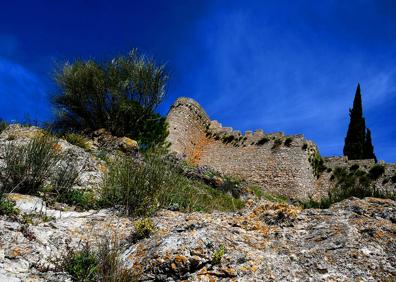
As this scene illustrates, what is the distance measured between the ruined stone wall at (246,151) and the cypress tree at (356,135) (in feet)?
18.8

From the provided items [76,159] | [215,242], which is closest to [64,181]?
[76,159]

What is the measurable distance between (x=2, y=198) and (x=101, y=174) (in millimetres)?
2393

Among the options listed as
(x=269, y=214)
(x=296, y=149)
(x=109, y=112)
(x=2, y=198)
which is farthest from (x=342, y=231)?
(x=296, y=149)

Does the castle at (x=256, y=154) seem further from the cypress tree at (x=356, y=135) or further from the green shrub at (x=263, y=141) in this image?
the cypress tree at (x=356, y=135)

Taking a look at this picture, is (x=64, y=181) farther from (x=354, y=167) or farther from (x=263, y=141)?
(x=263, y=141)

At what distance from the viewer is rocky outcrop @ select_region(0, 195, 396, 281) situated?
3.67 m

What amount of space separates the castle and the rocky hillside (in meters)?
15.1

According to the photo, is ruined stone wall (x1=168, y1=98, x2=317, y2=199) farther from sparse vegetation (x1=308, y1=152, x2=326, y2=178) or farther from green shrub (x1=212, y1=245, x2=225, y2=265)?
green shrub (x1=212, y1=245, x2=225, y2=265)

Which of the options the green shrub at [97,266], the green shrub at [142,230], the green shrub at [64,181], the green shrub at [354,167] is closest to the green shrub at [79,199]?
the green shrub at [64,181]

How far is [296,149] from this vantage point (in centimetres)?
2236

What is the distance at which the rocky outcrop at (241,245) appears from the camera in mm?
3674

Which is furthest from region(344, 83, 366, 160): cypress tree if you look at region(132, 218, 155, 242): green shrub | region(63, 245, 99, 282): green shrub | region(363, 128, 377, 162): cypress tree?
region(63, 245, 99, 282): green shrub

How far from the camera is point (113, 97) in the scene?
54.4 feet

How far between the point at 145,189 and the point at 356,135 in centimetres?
2487
